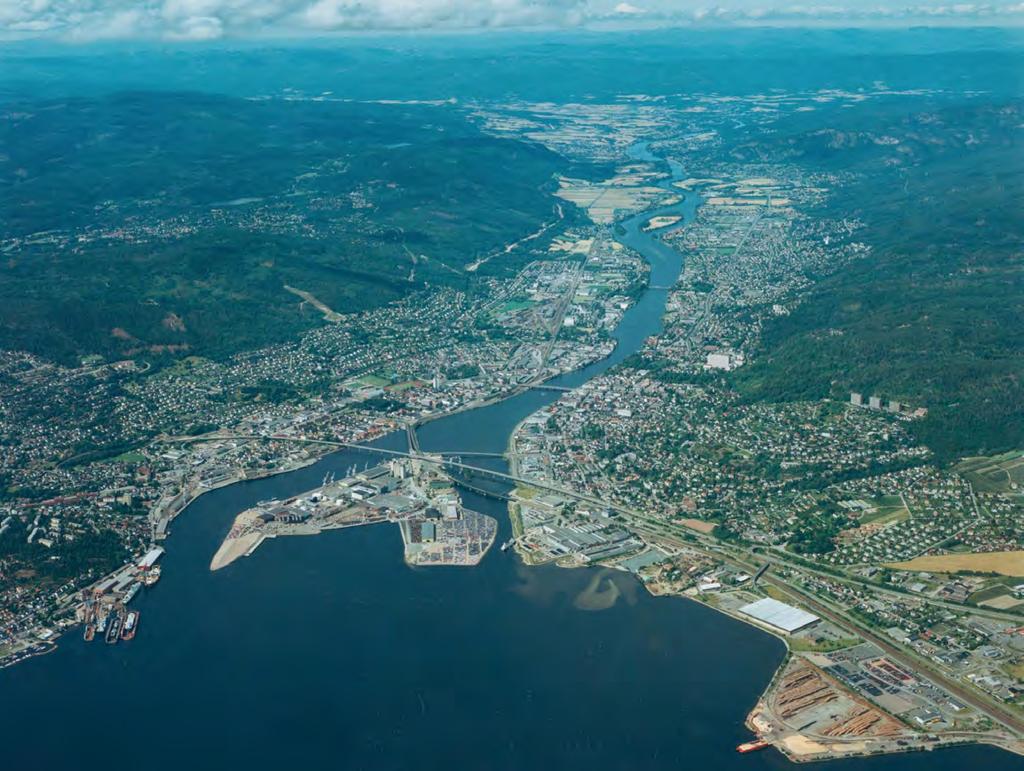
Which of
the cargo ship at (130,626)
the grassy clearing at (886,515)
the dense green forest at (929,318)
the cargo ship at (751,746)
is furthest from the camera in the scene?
the dense green forest at (929,318)

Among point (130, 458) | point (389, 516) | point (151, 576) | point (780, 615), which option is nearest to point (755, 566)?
point (780, 615)

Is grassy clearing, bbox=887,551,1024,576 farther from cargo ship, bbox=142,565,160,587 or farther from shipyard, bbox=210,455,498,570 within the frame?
cargo ship, bbox=142,565,160,587

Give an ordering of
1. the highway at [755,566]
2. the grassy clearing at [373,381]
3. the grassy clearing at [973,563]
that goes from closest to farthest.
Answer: the highway at [755,566], the grassy clearing at [973,563], the grassy clearing at [373,381]

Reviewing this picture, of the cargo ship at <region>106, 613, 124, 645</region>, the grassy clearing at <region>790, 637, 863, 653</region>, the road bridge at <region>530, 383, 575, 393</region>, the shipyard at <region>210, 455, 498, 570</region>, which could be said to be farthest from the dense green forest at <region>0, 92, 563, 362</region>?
the grassy clearing at <region>790, 637, 863, 653</region>

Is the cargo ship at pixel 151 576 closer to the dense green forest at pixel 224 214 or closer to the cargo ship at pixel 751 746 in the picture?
the cargo ship at pixel 751 746

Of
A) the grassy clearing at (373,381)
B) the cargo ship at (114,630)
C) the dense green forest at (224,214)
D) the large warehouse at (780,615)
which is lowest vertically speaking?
the grassy clearing at (373,381)

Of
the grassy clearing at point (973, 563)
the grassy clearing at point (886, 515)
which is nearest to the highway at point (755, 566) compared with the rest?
the grassy clearing at point (973, 563)
